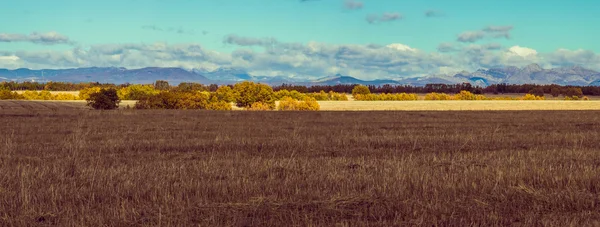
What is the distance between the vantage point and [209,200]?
752 cm

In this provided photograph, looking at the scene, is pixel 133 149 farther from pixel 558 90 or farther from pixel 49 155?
pixel 558 90

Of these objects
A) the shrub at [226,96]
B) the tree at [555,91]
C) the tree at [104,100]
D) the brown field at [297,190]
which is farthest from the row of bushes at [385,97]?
the brown field at [297,190]

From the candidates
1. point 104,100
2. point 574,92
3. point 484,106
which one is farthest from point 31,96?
point 574,92

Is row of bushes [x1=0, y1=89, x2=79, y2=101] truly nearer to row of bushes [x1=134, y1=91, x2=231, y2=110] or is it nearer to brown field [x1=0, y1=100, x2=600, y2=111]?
brown field [x1=0, y1=100, x2=600, y2=111]

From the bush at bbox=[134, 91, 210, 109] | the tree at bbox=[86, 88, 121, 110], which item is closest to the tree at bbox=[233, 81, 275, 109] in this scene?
the bush at bbox=[134, 91, 210, 109]

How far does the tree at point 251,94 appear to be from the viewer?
11638cm

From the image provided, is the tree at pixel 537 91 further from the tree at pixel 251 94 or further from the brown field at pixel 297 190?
the brown field at pixel 297 190

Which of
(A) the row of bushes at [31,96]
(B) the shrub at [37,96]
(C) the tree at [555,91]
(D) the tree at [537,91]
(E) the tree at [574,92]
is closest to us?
(A) the row of bushes at [31,96]

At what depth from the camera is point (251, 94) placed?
118m

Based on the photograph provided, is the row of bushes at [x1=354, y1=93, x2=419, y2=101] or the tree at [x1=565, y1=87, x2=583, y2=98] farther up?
the tree at [x1=565, y1=87, x2=583, y2=98]

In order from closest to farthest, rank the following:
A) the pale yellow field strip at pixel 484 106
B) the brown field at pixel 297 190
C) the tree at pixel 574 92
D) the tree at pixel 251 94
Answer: the brown field at pixel 297 190
the pale yellow field strip at pixel 484 106
the tree at pixel 251 94
the tree at pixel 574 92

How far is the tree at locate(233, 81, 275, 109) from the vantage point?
11638 cm

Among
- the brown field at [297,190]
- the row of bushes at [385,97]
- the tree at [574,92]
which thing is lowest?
the row of bushes at [385,97]

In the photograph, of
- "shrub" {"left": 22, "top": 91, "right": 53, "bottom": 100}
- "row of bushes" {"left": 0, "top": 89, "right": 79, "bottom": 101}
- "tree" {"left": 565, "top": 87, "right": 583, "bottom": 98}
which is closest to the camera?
"row of bushes" {"left": 0, "top": 89, "right": 79, "bottom": 101}
